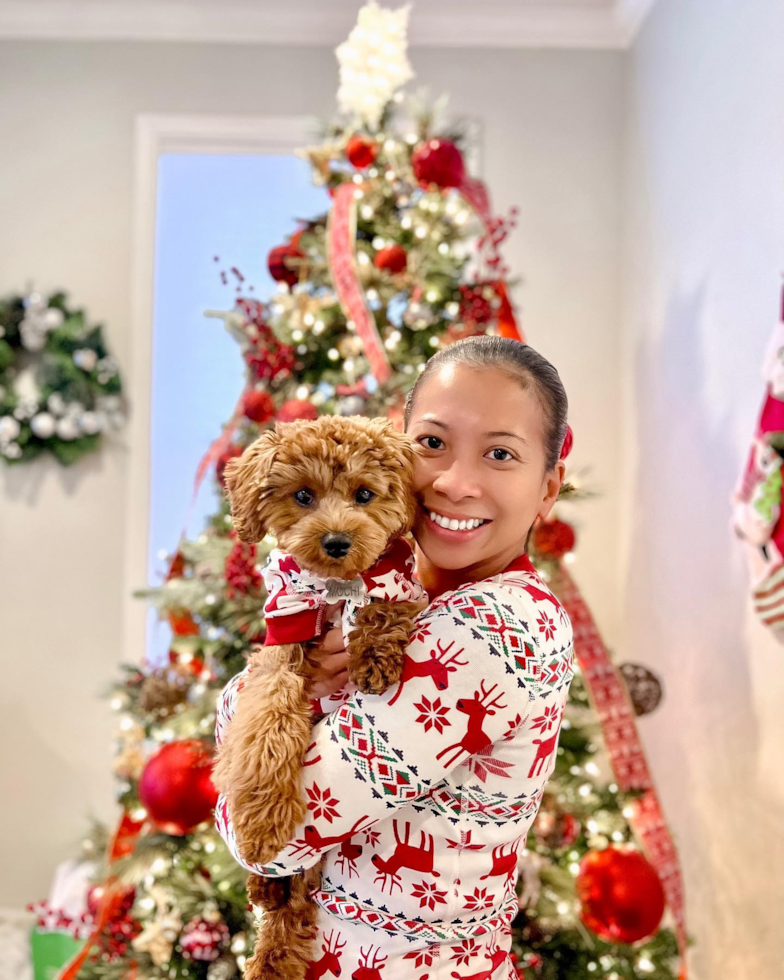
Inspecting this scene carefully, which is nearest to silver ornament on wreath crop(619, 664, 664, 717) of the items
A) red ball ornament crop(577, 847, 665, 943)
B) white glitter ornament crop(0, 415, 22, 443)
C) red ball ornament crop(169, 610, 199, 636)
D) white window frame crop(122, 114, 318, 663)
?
red ball ornament crop(577, 847, 665, 943)

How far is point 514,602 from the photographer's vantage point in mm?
833

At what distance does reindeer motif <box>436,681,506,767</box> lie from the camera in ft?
2.56

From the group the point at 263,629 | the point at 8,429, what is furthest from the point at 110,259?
the point at 263,629

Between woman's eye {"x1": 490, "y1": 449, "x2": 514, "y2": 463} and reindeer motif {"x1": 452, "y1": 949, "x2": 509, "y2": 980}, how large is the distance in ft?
1.82

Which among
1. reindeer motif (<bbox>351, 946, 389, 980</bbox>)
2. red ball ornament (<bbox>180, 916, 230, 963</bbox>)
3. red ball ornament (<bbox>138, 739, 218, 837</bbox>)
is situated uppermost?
reindeer motif (<bbox>351, 946, 389, 980</bbox>)

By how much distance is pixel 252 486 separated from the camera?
0.83m

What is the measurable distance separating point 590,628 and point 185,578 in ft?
3.79

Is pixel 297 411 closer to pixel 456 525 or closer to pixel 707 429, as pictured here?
pixel 456 525

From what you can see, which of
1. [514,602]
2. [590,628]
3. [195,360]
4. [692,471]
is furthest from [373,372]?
[195,360]

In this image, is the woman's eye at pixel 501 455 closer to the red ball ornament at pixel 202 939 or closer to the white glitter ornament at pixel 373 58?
the red ball ornament at pixel 202 939

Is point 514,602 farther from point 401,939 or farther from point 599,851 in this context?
point 599,851

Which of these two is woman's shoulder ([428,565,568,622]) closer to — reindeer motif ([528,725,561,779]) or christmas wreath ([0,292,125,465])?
reindeer motif ([528,725,561,779])

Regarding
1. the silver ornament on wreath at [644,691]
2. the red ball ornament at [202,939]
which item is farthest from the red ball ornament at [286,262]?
the red ball ornament at [202,939]

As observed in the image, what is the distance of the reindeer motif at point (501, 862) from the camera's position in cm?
87
